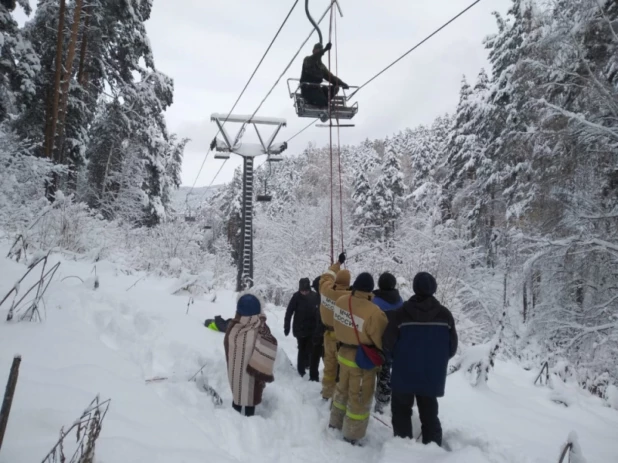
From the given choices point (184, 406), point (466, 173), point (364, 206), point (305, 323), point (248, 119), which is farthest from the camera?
point (364, 206)

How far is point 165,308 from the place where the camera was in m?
7.63

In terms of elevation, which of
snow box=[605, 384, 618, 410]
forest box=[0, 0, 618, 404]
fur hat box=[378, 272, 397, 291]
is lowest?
snow box=[605, 384, 618, 410]

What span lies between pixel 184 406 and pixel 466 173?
77.0 ft

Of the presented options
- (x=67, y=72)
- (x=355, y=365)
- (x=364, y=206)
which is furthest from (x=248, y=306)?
(x=364, y=206)

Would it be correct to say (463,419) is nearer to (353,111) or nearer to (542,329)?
(353,111)

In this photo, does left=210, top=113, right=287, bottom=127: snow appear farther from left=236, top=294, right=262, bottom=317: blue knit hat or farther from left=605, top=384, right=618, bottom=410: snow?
left=605, top=384, right=618, bottom=410: snow

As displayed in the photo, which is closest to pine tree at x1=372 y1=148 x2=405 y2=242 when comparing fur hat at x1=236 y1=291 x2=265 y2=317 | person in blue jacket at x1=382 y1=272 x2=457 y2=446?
fur hat at x1=236 y1=291 x2=265 y2=317

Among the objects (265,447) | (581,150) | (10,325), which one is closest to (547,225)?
(581,150)

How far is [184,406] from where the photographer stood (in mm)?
4273

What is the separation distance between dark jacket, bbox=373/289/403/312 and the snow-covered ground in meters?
1.31

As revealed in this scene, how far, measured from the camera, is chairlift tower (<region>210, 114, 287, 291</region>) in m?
17.8

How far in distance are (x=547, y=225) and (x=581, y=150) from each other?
2.44 metres

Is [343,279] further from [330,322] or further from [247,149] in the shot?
[247,149]

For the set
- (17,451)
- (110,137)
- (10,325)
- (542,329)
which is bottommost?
(542,329)
